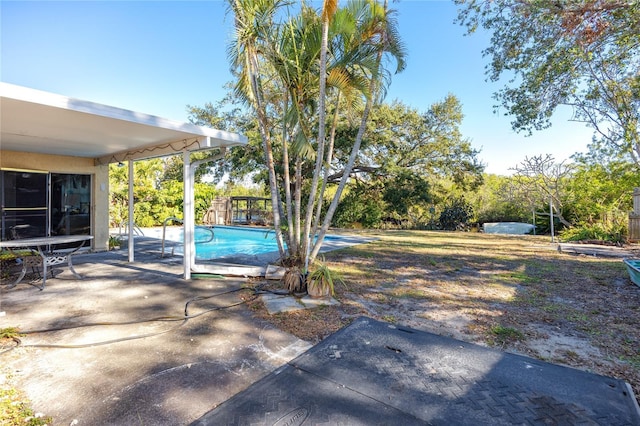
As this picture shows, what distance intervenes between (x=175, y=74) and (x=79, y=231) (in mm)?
7031

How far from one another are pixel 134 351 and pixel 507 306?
4483 mm

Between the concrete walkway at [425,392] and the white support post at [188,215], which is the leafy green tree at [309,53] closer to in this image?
the white support post at [188,215]

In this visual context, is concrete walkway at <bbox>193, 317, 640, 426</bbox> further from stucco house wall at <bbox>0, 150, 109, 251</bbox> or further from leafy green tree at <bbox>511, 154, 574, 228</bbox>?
leafy green tree at <bbox>511, 154, 574, 228</bbox>

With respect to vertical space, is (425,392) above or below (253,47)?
below

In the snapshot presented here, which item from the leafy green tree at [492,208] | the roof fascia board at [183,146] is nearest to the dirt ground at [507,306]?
the roof fascia board at [183,146]

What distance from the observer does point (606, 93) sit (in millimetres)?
9469

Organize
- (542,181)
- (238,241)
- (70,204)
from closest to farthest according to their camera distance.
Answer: (70,204)
(238,241)
(542,181)

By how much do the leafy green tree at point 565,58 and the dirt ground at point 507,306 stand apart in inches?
189

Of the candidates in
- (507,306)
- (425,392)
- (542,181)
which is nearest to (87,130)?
(425,392)

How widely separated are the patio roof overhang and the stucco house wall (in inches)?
11.3

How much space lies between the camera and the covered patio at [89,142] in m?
→ 3.65

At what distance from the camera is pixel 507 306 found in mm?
4098

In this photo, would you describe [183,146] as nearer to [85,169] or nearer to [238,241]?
[85,169]

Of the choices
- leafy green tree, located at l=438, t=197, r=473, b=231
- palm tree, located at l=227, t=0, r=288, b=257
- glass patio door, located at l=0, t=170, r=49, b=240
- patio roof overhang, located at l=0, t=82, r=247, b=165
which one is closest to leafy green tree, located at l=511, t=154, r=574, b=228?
leafy green tree, located at l=438, t=197, r=473, b=231
